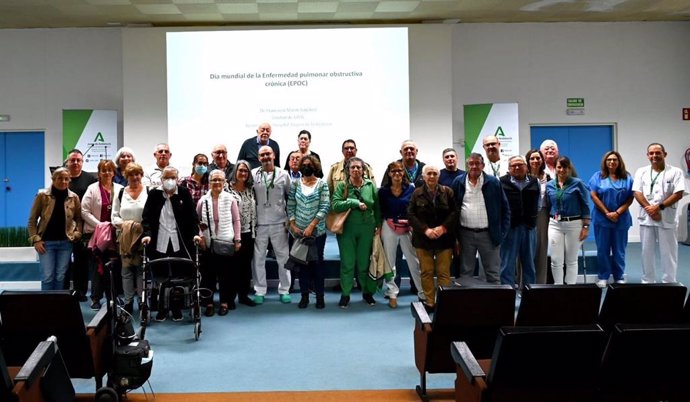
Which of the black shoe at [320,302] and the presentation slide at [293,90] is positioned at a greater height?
the presentation slide at [293,90]

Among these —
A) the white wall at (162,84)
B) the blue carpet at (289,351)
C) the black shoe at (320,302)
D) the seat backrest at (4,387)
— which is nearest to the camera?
the seat backrest at (4,387)

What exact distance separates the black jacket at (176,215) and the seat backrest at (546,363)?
3.48 meters

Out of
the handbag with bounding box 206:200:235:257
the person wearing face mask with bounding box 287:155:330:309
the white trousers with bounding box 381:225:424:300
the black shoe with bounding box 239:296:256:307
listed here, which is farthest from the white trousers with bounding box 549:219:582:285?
the handbag with bounding box 206:200:235:257

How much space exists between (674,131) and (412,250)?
6.71 meters

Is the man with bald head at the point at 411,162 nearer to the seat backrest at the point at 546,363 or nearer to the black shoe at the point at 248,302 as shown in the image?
the black shoe at the point at 248,302

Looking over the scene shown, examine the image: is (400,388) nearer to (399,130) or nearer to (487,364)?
(487,364)

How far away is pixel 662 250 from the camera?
595 centimetres

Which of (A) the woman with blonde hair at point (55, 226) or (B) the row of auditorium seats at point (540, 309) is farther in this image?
(A) the woman with blonde hair at point (55, 226)

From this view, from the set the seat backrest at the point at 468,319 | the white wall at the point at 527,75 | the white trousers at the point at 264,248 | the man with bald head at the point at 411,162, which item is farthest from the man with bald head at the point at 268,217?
the white wall at the point at 527,75

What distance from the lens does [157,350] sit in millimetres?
4309

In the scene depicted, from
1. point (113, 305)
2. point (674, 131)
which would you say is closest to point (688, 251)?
point (674, 131)

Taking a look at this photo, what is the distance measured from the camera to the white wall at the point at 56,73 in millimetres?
9500

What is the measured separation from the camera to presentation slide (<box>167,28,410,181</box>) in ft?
28.0

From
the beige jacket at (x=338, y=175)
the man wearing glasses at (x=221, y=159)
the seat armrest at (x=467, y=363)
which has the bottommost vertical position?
the seat armrest at (x=467, y=363)
